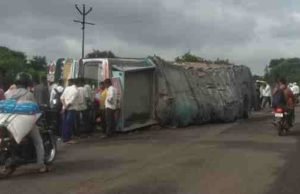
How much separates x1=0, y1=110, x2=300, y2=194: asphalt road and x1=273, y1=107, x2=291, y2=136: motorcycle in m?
0.69

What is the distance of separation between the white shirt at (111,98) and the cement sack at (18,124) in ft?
25.9

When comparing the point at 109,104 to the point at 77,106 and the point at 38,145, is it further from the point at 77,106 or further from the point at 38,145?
the point at 38,145

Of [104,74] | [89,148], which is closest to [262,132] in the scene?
[104,74]

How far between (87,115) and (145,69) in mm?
3025

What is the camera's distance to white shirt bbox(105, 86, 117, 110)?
64.2 feet

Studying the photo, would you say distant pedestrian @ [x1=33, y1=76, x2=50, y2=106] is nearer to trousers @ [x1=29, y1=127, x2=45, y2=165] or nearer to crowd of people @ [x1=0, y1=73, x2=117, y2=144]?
crowd of people @ [x1=0, y1=73, x2=117, y2=144]

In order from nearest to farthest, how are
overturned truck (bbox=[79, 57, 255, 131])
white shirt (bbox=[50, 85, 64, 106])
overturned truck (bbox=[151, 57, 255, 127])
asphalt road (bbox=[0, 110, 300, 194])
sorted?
asphalt road (bbox=[0, 110, 300, 194])
white shirt (bbox=[50, 85, 64, 106])
overturned truck (bbox=[79, 57, 255, 131])
overturned truck (bbox=[151, 57, 255, 127])

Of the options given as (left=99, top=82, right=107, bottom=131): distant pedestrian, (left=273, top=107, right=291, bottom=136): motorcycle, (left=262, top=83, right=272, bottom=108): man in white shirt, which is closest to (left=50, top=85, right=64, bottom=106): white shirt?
(left=99, top=82, right=107, bottom=131): distant pedestrian

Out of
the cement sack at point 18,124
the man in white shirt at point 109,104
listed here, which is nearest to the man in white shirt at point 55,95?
the man in white shirt at point 109,104

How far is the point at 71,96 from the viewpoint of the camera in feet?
59.8

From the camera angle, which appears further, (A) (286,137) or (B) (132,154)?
(A) (286,137)

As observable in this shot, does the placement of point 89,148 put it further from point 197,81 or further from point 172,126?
point 197,81

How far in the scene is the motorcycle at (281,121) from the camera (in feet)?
66.3

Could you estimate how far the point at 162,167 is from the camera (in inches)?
502
